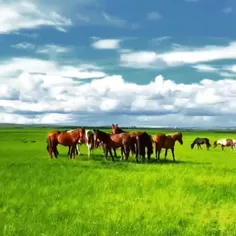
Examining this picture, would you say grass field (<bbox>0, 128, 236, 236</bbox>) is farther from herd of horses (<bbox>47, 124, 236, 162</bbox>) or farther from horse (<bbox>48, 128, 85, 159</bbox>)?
horse (<bbox>48, 128, 85, 159</bbox>)

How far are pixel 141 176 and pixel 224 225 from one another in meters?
8.99

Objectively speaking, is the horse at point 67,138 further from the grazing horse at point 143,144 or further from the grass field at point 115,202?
the grass field at point 115,202

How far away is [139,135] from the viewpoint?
31.3 m

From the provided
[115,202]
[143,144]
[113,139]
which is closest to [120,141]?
[113,139]

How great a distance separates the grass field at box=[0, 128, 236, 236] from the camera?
11.7 metres

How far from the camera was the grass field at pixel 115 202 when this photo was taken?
11677mm

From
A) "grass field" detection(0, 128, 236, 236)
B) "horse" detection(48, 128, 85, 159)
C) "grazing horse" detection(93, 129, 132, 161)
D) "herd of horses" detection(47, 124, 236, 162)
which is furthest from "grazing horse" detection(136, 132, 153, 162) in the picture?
"grass field" detection(0, 128, 236, 236)

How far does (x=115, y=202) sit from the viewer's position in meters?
15.0

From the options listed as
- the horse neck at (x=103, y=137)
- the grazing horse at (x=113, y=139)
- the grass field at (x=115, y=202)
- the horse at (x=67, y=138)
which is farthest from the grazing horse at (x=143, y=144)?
the grass field at (x=115, y=202)

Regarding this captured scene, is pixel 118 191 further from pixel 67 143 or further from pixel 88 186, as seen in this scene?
pixel 67 143

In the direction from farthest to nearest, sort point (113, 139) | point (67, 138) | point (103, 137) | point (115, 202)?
point (67, 138) → point (113, 139) → point (103, 137) → point (115, 202)

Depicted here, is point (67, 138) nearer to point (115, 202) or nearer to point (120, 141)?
point (120, 141)

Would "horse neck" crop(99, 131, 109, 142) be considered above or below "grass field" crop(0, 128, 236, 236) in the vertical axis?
above

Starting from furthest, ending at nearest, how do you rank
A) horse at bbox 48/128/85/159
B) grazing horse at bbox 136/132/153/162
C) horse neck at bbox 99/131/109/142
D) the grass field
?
horse at bbox 48/128/85/159 < horse neck at bbox 99/131/109/142 < grazing horse at bbox 136/132/153/162 < the grass field
